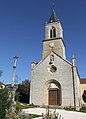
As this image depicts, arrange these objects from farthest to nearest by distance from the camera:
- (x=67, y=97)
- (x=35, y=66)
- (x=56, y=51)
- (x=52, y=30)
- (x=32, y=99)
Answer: (x=52, y=30), (x=56, y=51), (x=35, y=66), (x=32, y=99), (x=67, y=97)

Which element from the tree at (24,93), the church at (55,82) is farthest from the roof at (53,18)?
the tree at (24,93)

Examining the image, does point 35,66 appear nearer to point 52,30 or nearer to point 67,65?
point 67,65

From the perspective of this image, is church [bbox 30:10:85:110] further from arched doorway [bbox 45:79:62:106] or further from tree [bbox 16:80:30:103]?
tree [bbox 16:80:30:103]

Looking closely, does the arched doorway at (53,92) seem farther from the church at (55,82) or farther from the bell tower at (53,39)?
the bell tower at (53,39)

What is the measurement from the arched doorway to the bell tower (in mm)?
5645

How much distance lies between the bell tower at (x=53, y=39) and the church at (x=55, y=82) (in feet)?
3.48

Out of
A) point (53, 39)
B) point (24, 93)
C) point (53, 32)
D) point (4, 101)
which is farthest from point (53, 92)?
point (4, 101)

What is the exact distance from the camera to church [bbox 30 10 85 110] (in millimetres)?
22281

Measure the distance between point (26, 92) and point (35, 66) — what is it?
6117 mm

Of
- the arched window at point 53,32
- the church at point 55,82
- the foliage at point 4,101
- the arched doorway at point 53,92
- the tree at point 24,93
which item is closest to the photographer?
the foliage at point 4,101

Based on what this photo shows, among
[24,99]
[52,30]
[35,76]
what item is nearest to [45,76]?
[35,76]

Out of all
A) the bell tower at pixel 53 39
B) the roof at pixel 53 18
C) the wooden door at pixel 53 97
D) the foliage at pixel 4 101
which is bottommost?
the wooden door at pixel 53 97

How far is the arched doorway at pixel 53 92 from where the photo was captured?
76.6ft

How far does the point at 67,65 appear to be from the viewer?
24.1 meters
